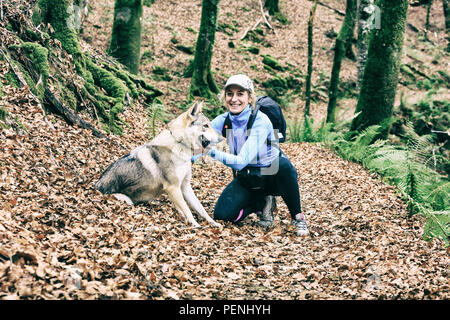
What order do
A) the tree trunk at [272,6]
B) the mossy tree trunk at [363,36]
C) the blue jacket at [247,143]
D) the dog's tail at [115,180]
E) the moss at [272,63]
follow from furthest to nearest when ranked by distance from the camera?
the tree trunk at [272,6] < the moss at [272,63] < the mossy tree trunk at [363,36] < the dog's tail at [115,180] < the blue jacket at [247,143]

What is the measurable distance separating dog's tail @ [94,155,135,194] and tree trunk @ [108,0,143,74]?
262 inches

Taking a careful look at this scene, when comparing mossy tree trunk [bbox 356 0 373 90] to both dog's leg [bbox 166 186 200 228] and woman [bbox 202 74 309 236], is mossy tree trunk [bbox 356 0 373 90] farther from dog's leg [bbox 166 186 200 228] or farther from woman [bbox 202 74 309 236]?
dog's leg [bbox 166 186 200 228]

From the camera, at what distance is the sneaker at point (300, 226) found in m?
5.06

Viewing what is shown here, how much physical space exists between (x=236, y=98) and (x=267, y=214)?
192 centimetres

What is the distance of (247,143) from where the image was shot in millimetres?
4652

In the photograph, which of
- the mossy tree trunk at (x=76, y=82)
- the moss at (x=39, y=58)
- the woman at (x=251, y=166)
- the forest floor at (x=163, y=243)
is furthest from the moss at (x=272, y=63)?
the woman at (x=251, y=166)

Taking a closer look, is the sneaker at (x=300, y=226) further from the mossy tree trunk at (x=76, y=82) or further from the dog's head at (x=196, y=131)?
the mossy tree trunk at (x=76, y=82)

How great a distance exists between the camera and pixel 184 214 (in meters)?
4.85

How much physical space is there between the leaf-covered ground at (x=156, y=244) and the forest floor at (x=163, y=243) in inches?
0.6
